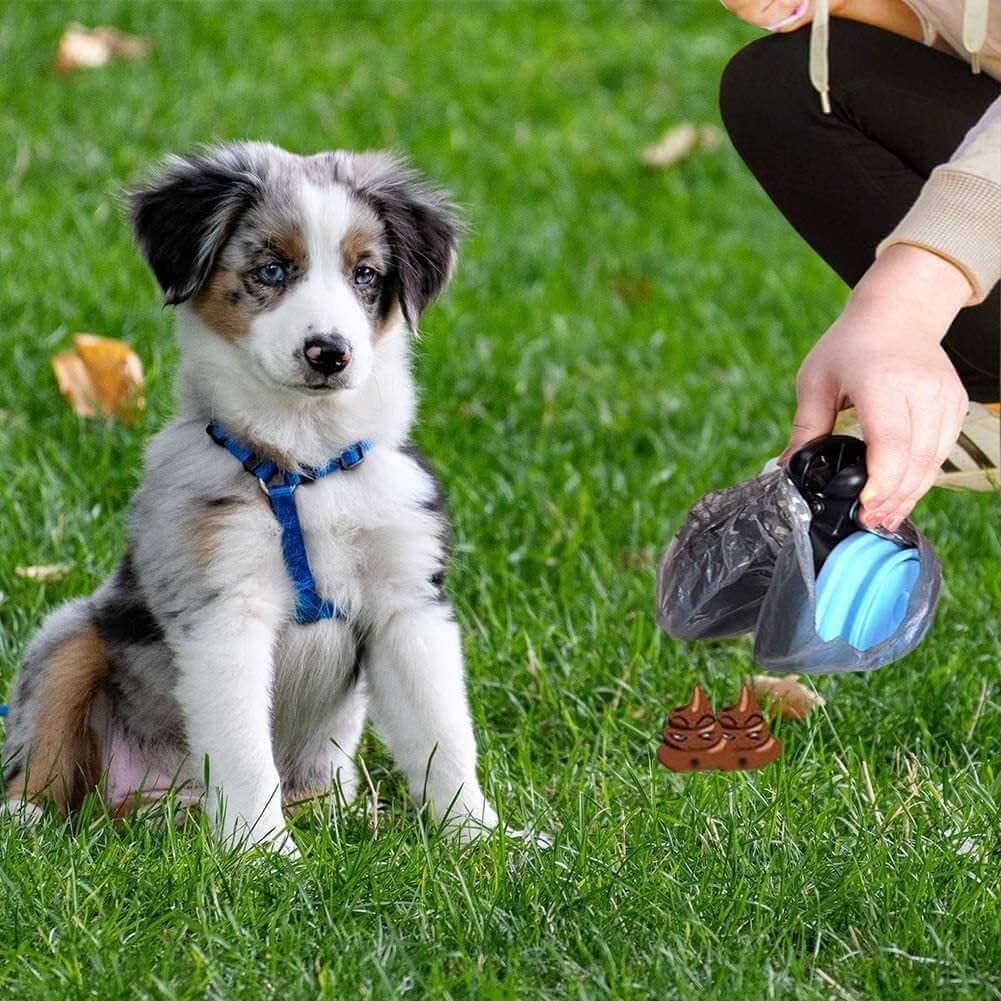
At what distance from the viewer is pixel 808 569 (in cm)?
224

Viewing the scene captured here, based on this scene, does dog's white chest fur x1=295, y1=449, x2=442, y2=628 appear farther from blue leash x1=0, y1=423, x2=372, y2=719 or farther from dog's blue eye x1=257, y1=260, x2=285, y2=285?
dog's blue eye x1=257, y1=260, x2=285, y2=285

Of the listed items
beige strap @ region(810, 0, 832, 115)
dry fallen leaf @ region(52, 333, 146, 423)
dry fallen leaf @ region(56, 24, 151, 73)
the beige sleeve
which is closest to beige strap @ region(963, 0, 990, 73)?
beige strap @ region(810, 0, 832, 115)

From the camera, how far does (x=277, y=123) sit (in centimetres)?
630

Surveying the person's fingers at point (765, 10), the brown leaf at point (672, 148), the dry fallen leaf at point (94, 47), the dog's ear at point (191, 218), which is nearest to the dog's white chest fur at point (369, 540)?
the dog's ear at point (191, 218)

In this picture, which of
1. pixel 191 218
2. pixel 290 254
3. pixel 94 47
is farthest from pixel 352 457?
pixel 94 47

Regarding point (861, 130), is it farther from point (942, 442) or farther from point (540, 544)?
point (942, 442)

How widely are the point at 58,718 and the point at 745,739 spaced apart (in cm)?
115

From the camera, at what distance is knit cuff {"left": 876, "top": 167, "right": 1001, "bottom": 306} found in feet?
7.52

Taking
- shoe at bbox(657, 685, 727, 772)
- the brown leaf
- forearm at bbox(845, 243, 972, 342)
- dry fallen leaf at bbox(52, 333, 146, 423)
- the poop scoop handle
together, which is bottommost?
the brown leaf

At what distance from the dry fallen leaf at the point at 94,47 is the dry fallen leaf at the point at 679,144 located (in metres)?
2.11

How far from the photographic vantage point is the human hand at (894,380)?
212 cm

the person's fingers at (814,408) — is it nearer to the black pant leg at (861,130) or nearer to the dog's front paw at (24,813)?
the black pant leg at (861,130)

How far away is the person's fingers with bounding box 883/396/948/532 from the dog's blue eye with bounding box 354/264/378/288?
1026mm

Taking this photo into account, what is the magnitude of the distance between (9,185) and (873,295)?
164 inches
